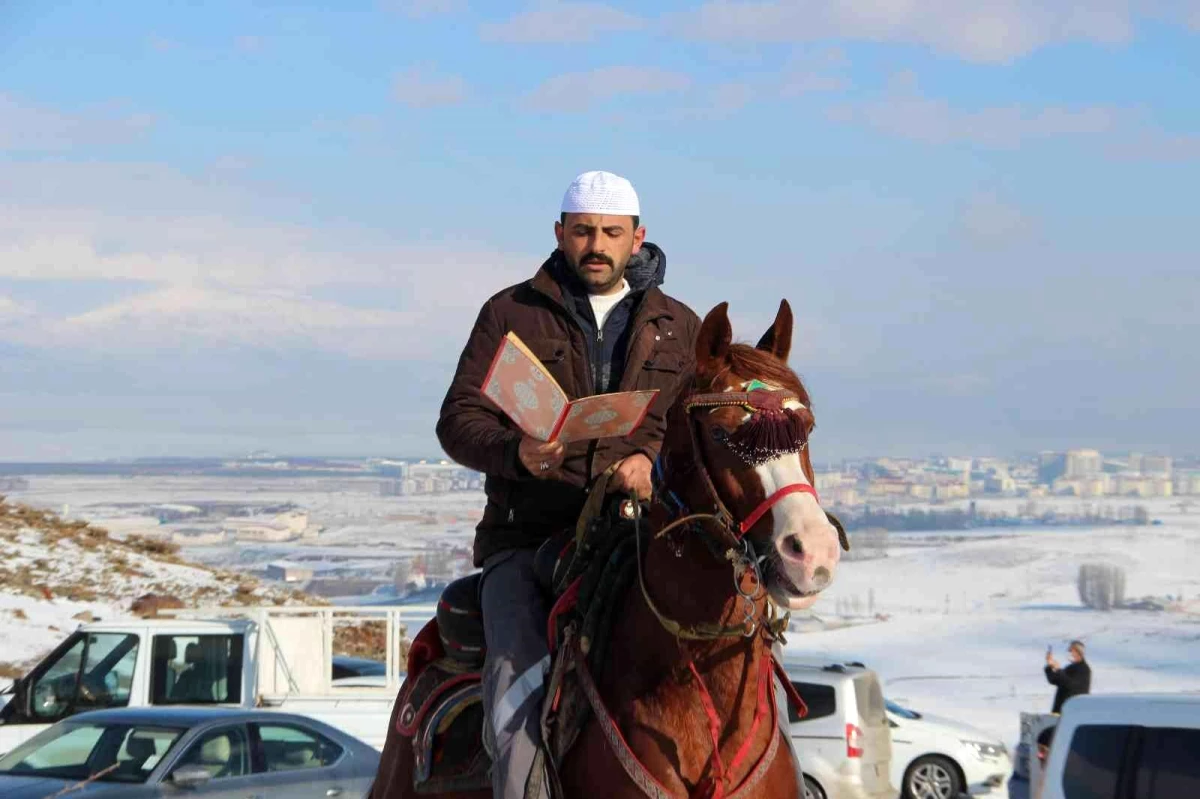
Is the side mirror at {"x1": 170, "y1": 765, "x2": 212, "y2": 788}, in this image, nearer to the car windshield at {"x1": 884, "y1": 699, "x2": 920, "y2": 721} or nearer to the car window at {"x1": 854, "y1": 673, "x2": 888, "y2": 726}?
the car window at {"x1": 854, "y1": 673, "x2": 888, "y2": 726}

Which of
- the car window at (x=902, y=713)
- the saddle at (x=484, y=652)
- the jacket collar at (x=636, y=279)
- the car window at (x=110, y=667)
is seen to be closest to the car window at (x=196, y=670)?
the car window at (x=110, y=667)

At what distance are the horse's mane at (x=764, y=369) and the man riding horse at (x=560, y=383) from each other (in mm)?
384

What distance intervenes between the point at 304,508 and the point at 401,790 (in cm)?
5046

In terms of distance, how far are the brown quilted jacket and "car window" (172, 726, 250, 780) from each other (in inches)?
325

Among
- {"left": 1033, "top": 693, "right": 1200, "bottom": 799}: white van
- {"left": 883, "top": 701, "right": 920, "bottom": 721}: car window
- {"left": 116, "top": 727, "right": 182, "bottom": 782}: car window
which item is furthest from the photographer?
{"left": 883, "top": 701, "right": 920, "bottom": 721}: car window

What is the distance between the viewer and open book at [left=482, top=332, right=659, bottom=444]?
5.05 meters

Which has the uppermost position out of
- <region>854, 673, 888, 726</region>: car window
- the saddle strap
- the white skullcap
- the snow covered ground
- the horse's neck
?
the white skullcap

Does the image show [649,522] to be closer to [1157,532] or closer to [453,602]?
[453,602]

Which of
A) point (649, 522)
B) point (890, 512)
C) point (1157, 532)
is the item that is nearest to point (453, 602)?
point (649, 522)

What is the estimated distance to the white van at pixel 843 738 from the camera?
705 inches

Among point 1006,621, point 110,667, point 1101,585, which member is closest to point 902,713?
point 110,667

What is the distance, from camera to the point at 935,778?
20734 mm

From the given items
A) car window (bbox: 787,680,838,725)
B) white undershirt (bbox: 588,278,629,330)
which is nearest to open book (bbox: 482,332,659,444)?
white undershirt (bbox: 588,278,629,330)

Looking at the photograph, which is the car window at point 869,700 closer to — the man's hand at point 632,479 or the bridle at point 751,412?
the man's hand at point 632,479
